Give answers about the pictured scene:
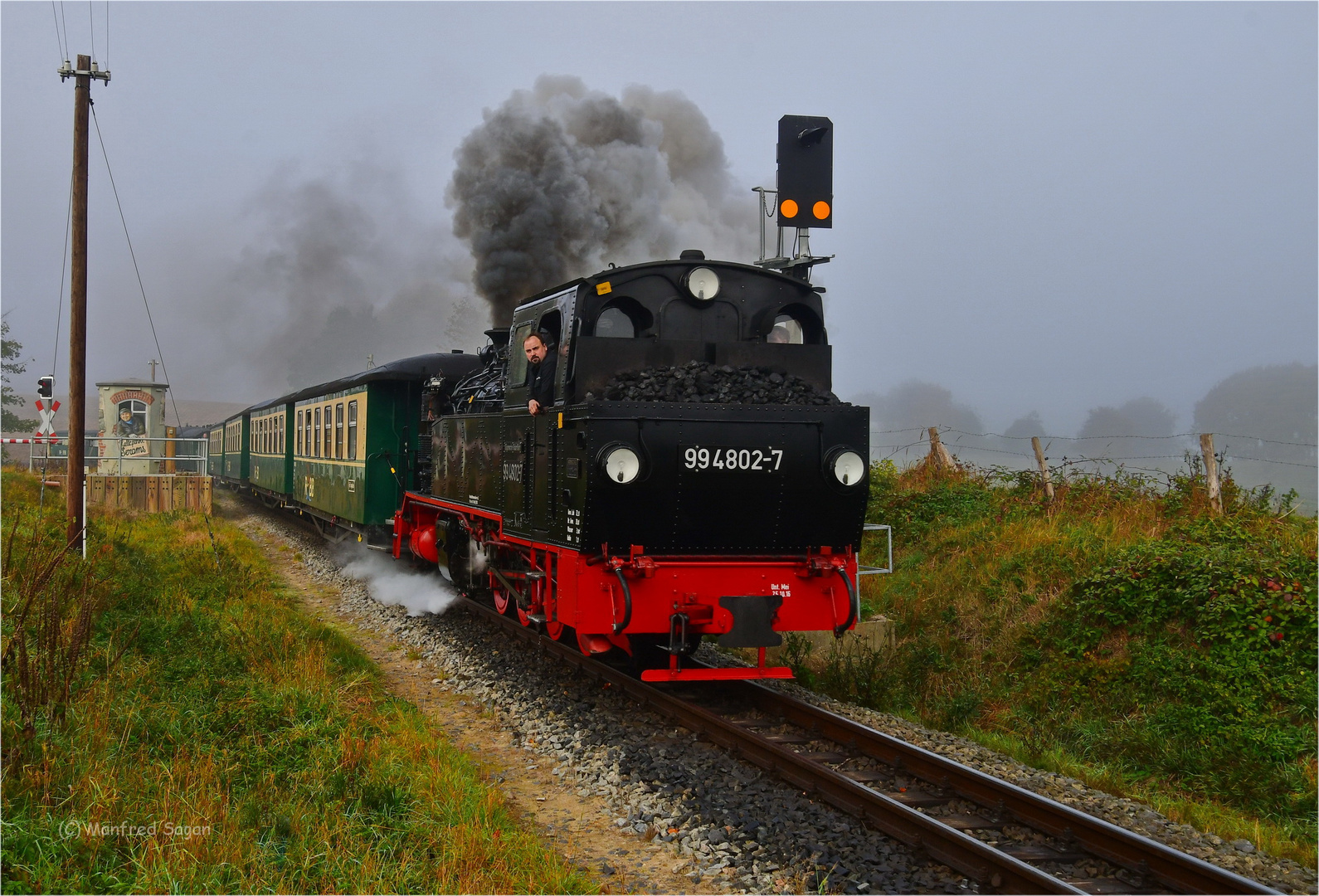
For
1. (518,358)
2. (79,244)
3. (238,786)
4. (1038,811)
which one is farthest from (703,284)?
(79,244)

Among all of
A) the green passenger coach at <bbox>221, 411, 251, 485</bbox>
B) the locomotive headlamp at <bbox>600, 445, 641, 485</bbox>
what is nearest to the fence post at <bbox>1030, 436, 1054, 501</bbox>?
the locomotive headlamp at <bbox>600, 445, 641, 485</bbox>

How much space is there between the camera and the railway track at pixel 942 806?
4.27 m

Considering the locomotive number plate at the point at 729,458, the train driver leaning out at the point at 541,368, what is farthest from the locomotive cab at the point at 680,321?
the locomotive number plate at the point at 729,458

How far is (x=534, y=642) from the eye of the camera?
9297mm

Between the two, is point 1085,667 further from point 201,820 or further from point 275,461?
point 275,461

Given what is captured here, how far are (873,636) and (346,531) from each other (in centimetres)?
1027

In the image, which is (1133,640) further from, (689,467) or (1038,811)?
(689,467)

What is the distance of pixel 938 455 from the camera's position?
14.2m

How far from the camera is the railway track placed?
4.27 meters

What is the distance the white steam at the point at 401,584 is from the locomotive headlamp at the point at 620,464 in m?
5.83

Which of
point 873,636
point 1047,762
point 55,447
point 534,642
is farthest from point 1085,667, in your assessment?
point 55,447

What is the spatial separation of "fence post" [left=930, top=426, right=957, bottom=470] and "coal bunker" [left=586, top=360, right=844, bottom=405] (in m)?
7.39

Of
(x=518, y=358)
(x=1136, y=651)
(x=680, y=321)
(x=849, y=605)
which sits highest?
(x=680, y=321)

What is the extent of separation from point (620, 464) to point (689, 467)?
1.69ft
